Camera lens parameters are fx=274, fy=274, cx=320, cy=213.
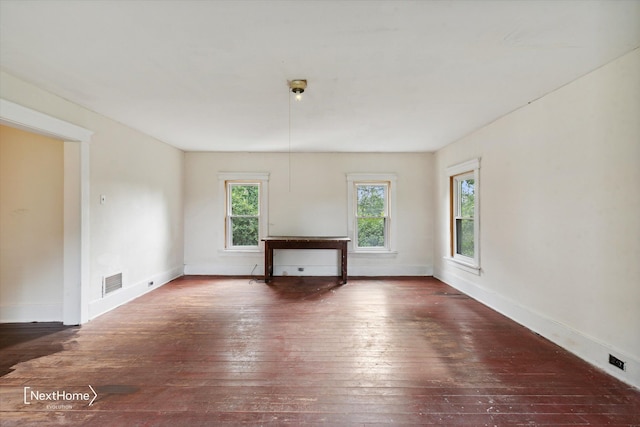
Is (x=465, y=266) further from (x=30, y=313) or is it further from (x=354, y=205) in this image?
(x=30, y=313)

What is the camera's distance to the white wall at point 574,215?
204 cm

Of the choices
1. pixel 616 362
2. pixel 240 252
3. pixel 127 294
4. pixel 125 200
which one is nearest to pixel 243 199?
pixel 240 252

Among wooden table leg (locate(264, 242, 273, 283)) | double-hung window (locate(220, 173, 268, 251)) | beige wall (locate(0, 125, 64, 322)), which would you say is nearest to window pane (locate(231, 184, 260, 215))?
double-hung window (locate(220, 173, 268, 251))

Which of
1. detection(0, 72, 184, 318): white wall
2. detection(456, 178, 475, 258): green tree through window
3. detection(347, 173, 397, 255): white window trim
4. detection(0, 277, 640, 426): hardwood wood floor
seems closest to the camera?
detection(0, 277, 640, 426): hardwood wood floor

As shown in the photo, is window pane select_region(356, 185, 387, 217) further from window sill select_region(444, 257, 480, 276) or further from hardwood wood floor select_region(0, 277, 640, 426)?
hardwood wood floor select_region(0, 277, 640, 426)

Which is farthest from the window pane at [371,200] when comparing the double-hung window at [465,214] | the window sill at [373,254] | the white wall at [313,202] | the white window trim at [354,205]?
the double-hung window at [465,214]

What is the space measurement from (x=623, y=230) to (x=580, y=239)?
352mm

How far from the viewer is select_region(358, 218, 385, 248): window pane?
5.52 metres

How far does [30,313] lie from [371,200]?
5.16m

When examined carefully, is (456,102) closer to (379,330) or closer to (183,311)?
(379,330)

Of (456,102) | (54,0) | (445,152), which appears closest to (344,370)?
(456,102)

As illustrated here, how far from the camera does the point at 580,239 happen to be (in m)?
2.40

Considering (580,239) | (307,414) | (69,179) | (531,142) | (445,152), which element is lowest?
(307,414)

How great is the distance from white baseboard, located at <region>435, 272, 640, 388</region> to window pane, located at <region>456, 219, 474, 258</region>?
0.70 metres
